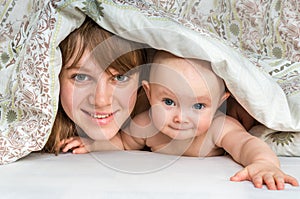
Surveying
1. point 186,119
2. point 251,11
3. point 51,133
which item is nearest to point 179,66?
point 186,119

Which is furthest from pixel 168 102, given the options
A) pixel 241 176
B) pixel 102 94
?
pixel 241 176

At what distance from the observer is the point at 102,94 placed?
112cm

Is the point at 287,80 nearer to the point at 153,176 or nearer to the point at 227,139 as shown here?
the point at 227,139

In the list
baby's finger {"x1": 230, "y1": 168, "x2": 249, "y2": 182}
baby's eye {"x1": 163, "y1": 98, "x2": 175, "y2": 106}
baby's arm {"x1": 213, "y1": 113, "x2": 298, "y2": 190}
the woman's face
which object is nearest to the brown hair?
the woman's face

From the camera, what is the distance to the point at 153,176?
98 cm

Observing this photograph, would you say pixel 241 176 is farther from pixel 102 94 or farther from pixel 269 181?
pixel 102 94

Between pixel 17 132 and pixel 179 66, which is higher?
pixel 179 66

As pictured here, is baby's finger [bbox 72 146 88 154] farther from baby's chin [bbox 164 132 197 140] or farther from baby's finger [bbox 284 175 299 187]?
baby's finger [bbox 284 175 299 187]

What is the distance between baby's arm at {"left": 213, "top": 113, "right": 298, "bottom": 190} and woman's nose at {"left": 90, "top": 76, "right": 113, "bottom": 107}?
260 millimetres

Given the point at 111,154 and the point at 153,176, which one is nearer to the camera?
the point at 153,176

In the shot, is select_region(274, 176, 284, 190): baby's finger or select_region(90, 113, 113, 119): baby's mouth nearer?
select_region(274, 176, 284, 190): baby's finger

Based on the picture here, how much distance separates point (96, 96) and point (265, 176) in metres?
0.41

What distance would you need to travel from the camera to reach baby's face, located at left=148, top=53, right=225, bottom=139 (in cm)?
107

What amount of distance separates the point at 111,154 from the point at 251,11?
28.0 inches
